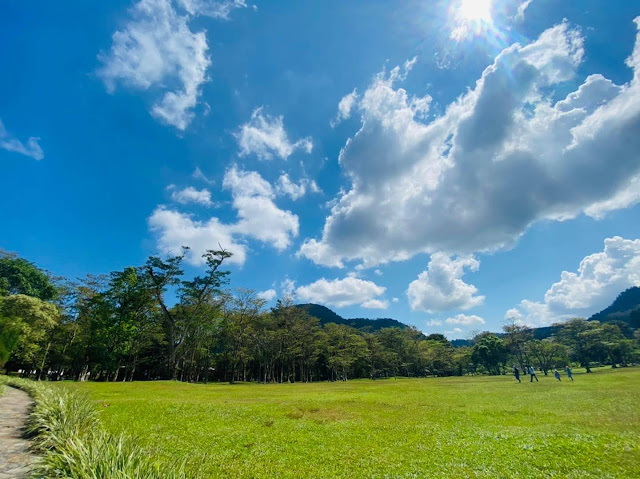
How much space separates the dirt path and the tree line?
28.4 m

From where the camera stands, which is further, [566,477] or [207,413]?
[207,413]

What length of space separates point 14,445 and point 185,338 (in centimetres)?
5272

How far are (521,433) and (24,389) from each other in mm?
29535

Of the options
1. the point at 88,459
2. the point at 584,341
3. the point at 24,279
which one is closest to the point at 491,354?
the point at 584,341

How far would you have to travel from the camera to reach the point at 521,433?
12297 mm

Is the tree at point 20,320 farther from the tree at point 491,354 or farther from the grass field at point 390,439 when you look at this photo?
Result: the tree at point 491,354

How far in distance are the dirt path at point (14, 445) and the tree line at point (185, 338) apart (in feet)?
93.3

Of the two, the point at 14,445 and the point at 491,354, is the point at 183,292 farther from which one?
the point at 491,354

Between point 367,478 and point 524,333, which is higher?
point 524,333

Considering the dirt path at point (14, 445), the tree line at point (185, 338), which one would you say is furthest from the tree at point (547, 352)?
the dirt path at point (14, 445)

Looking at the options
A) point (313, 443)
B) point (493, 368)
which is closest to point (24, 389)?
point (313, 443)

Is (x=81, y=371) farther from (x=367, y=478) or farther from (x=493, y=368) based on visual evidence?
(x=493, y=368)

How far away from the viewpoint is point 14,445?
8.13 metres

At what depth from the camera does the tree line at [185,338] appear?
151 feet
